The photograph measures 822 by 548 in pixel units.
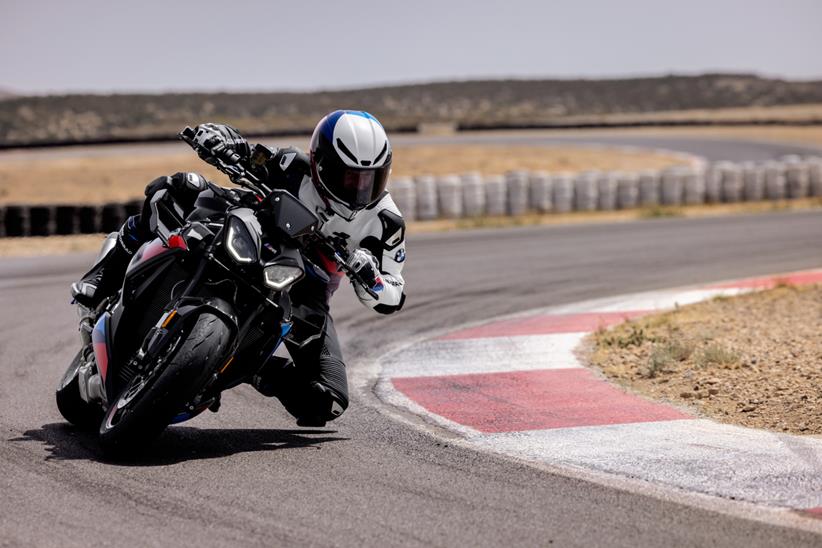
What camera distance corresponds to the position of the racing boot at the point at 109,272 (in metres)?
5.96

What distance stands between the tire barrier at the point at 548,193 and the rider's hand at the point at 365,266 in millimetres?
12415

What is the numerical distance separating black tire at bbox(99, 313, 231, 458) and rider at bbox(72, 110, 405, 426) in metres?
0.81

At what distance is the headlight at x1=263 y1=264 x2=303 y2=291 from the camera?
203 inches

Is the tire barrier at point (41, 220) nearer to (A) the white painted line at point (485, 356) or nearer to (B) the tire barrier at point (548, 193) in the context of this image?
(B) the tire barrier at point (548, 193)

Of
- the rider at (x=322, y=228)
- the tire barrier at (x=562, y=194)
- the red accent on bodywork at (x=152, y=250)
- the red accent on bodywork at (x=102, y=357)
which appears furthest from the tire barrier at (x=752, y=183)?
the red accent on bodywork at (x=102, y=357)

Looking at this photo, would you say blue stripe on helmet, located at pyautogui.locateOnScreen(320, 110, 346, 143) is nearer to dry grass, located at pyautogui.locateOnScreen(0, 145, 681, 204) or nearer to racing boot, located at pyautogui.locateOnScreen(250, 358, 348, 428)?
racing boot, located at pyautogui.locateOnScreen(250, 358, 348, 428)

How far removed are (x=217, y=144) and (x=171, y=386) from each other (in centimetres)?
137

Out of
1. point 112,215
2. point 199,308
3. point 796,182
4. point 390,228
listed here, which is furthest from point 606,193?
point 199,308

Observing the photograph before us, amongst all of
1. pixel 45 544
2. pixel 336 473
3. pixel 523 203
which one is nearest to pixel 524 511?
pixel 336 473

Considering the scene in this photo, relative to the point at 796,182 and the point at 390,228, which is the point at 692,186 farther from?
the point at 390,228

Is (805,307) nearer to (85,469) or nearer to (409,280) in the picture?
(409,280)

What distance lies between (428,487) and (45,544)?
1.61 metres

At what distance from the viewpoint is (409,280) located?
12969mm

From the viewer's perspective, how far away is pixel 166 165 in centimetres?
4138
